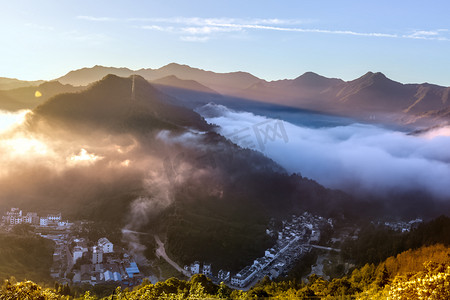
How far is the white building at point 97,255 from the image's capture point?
2669 cm

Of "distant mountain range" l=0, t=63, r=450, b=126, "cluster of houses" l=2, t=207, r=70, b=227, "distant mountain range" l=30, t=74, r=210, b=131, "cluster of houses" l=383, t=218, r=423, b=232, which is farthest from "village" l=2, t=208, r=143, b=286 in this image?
"distant mountain range" l=0, t=63, r=450, b=126

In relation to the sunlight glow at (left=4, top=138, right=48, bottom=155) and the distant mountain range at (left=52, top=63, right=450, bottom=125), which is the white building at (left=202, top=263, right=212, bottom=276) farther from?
the distant mountain range at (left=52, top=63, right=450, bottom=125)

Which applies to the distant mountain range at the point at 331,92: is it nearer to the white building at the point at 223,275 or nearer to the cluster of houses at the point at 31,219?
the cluster of houses at the point at 31,219

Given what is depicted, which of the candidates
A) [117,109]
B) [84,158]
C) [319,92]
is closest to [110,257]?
[84,158]

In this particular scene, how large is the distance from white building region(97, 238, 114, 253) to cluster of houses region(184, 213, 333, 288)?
5.99 m

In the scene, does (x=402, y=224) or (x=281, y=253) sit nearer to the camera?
(x=281, y=253)

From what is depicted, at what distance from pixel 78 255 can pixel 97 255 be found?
1.29 meters

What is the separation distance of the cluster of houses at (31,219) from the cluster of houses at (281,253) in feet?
42.1

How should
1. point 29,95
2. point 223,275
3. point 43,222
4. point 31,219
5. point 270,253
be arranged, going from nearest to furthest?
point 223,275, point 270,253, point 43,222, point 31,219, point 29,95

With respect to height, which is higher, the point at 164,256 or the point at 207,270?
the point at 207,270

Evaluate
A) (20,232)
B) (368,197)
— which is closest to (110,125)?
(20,232)

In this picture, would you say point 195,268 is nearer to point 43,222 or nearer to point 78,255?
point 78,255

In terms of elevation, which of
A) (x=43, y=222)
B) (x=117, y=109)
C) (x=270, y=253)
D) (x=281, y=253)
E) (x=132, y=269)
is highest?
(x=117, y=109)

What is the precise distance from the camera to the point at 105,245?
28.9m
